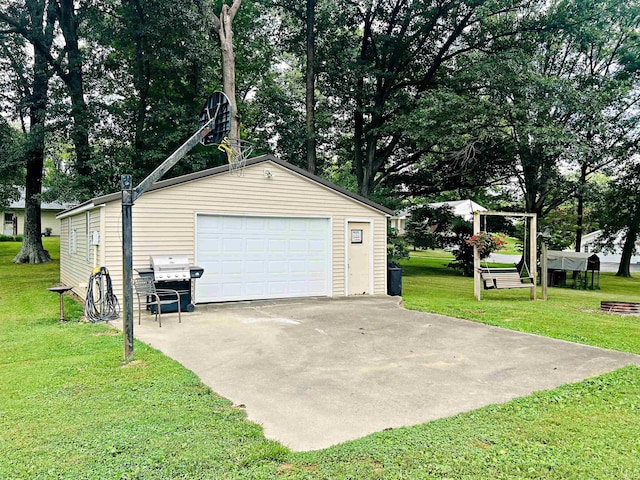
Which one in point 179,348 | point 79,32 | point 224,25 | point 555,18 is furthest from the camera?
point 79,32

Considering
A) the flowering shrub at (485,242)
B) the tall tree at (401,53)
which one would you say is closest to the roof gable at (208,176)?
the flowering shrub at (485,242)

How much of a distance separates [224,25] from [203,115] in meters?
8.46

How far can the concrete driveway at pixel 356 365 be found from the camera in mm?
3600

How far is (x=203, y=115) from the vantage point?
260 inches

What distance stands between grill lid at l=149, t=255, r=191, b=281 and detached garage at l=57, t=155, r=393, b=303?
1.05 ft

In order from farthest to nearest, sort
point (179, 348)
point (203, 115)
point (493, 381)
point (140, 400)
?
point (203, 115), point (179, 348), point (493, 381), point (140, 400)

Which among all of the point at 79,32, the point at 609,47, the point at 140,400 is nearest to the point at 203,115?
the point at 140,400

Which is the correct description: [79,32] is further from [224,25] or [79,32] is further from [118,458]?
[118,458]

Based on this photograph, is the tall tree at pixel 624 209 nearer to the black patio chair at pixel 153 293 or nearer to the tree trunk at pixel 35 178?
the black patio chair at pixel 153 293

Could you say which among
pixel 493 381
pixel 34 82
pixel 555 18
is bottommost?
pixel 493 381

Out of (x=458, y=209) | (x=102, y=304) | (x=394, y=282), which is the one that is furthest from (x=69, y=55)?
(x=458, y=209)

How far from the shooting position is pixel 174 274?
8312 millimetres

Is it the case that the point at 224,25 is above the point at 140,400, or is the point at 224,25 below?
above

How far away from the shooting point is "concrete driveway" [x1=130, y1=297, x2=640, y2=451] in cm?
360
